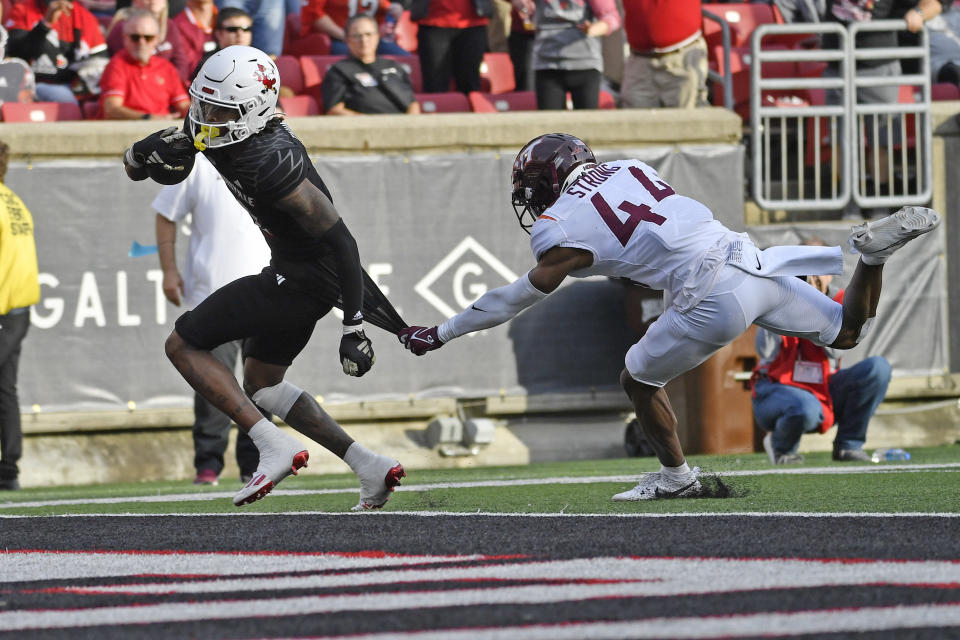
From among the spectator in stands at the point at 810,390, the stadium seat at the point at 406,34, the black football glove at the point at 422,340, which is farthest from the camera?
the stadium seat at the point at 406,34

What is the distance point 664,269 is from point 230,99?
169 centimetres

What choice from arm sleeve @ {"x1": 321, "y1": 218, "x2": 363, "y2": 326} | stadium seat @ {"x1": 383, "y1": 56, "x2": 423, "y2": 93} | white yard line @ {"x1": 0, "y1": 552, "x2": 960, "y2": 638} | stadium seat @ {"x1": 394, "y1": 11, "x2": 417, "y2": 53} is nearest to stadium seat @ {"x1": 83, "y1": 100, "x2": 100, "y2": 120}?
stadium seat @ {"x1": 383, "y1": 56, "x2": 423, "y2": 93}

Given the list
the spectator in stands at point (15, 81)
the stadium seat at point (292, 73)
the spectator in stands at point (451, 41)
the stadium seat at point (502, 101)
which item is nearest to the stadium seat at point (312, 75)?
the stadium seat at point (292, 73)

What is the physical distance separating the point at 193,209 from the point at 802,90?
568cm

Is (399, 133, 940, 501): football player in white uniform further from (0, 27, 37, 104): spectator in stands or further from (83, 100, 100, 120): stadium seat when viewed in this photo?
(0, 27, 37, 104): spectator in stands

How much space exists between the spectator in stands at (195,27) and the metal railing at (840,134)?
3942mm

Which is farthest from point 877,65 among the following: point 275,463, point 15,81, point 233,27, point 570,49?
point 275,463

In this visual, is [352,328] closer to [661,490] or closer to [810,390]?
[661,490]

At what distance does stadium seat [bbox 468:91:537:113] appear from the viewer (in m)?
11.7

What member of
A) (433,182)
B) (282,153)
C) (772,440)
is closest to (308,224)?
(282,153)

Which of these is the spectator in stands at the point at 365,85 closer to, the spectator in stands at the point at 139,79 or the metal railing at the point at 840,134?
the spectator in stands at the point at 139,79

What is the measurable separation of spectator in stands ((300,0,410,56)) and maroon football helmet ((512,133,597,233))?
6.52 meters

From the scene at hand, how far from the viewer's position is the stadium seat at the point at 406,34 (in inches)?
511

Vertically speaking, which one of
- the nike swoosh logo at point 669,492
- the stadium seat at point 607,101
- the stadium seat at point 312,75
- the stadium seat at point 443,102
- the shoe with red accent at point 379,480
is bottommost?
the nike swoosh logo at point 669,492
